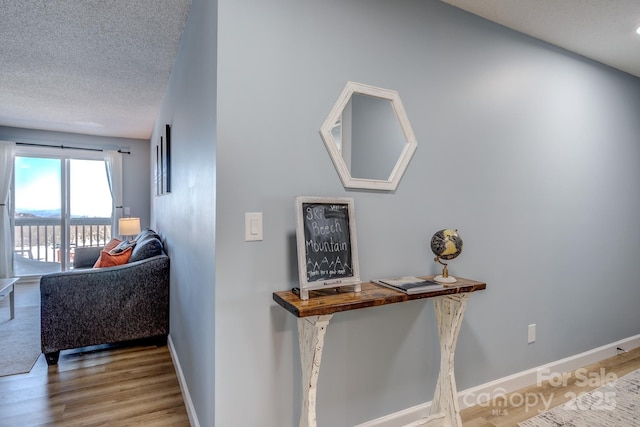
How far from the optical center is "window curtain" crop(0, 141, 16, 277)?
4918mm

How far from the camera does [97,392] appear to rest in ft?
7.17

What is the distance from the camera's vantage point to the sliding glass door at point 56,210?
17.2 ft

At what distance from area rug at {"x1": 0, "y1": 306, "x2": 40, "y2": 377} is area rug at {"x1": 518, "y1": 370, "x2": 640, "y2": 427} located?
11.5 feet

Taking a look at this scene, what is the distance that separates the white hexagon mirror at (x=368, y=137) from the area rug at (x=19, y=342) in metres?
2.87

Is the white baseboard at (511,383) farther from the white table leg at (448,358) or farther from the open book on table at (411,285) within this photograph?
the open book on table at (411,285)

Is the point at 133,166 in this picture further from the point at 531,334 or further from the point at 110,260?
the point at 531,334

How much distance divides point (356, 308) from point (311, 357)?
0.27m

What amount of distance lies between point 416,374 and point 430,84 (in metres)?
1.62

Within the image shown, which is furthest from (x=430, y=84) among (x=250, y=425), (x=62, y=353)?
(x=62, y=353)

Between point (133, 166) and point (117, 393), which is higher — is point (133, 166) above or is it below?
above

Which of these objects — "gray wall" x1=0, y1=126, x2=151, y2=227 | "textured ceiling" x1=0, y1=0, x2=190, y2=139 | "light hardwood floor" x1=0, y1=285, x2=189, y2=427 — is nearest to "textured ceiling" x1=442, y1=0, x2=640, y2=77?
"textured ceiling" x1=0, y1=0, x2=190, y2=139

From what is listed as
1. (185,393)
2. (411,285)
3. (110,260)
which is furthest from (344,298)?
(110,260)

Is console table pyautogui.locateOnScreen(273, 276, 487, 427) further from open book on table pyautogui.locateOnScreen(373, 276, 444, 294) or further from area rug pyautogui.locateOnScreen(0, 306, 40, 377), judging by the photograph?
area rug pyautogui.locateOnScreen(0, 306, 40, 377)

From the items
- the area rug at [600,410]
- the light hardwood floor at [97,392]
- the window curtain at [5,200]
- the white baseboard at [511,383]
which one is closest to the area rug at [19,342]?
the light hardwood floor at [97,392]
